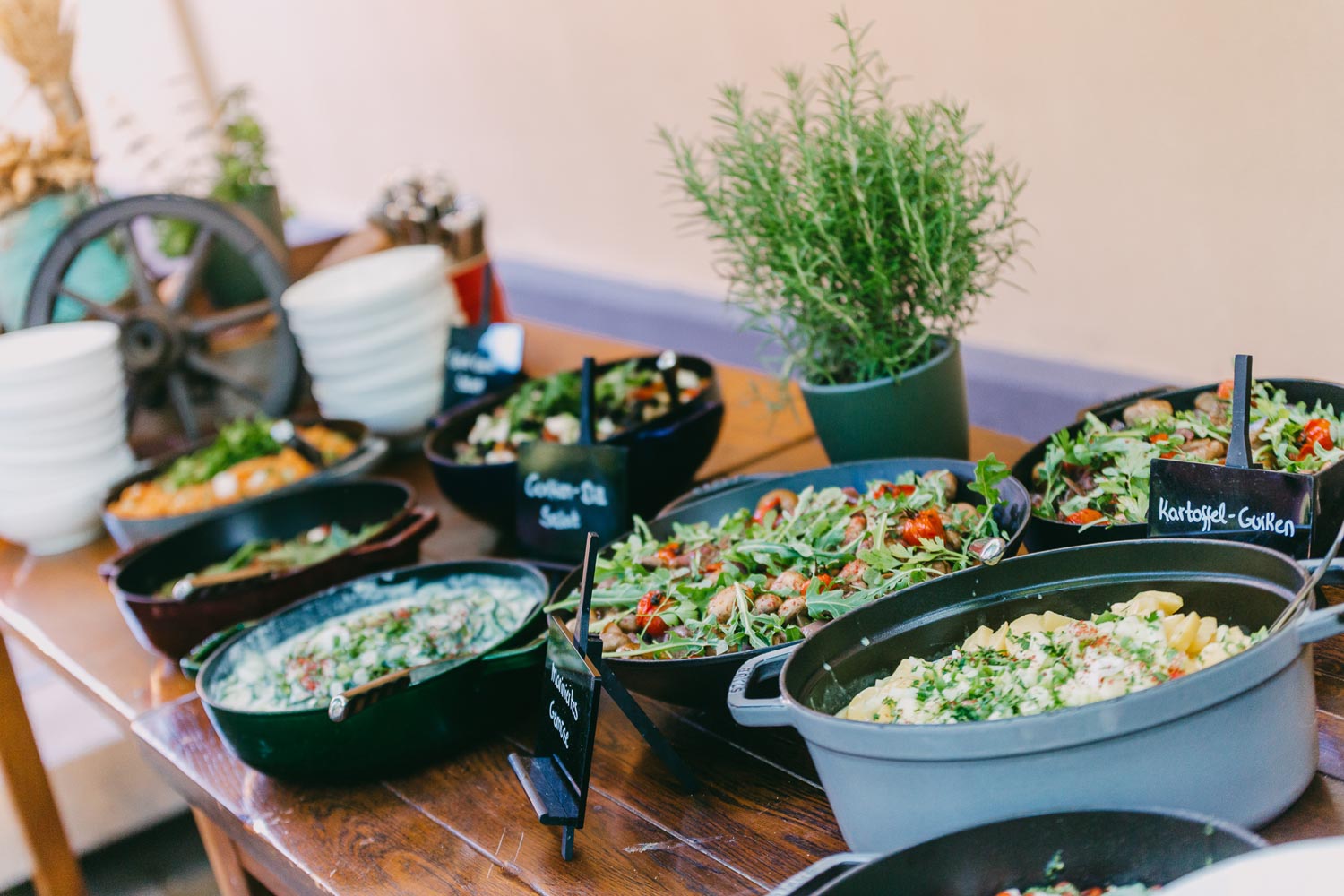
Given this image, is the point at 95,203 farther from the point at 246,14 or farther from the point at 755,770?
the point at 246,14

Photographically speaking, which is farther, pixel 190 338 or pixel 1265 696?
pixel 190 338

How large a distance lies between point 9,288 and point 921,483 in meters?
1.88

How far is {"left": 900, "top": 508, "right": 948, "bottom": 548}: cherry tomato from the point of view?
108cm

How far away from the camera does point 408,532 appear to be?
153 cm

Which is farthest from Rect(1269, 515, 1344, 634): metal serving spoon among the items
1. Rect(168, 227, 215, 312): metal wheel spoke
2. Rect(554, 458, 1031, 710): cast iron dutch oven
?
Rect(168, 227, 215, 312): metal wheel spoke

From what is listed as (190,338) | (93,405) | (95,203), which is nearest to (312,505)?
(93,405)

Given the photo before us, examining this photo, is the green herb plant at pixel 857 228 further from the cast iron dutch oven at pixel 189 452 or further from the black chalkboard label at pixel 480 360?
the cast iron dutch oven at pixel 189 452

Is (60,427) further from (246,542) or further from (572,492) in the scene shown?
(572,492)

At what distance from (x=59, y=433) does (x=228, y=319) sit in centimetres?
Answer: 39

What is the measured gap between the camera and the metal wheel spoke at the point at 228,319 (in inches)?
88.5

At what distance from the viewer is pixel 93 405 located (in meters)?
2.00

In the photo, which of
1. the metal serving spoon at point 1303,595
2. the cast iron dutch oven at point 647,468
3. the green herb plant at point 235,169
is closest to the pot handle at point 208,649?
the cast iron dutch oven at point 647,468

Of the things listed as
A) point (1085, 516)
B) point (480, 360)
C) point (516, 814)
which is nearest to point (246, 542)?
point (480, 360)

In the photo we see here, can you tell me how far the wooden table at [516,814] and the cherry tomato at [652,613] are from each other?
4.7 inches
